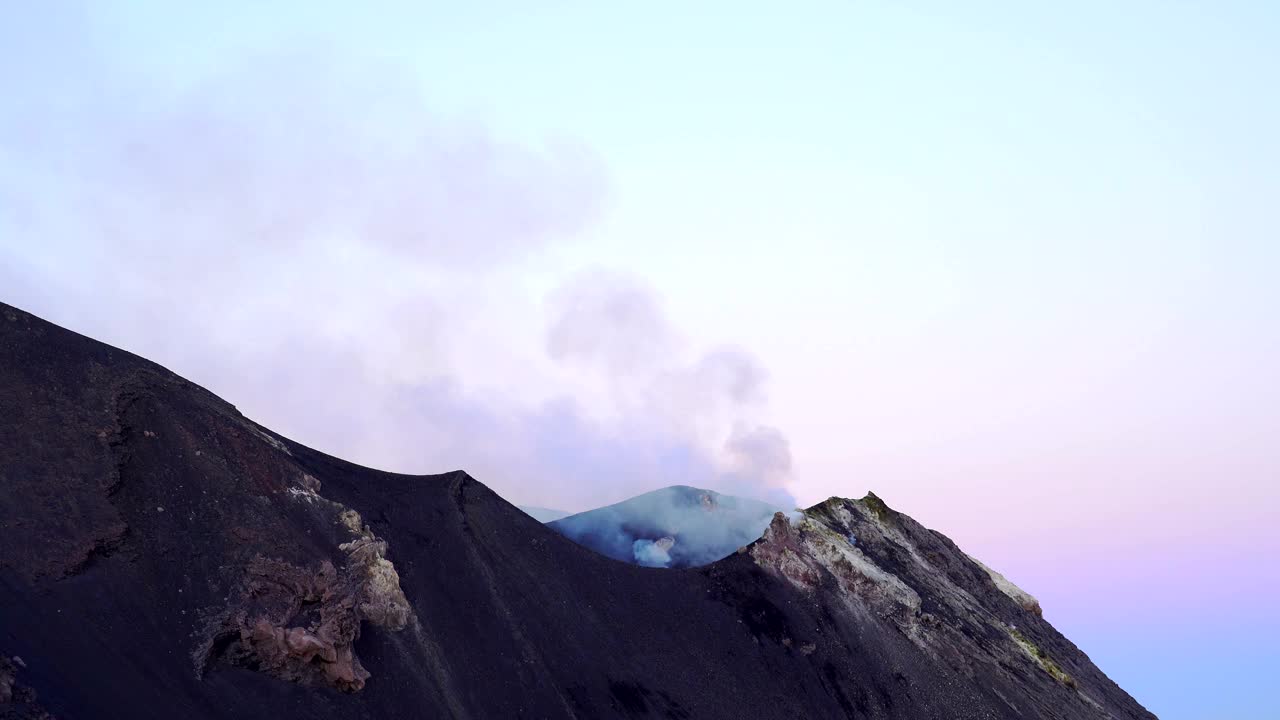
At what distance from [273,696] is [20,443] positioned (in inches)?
323

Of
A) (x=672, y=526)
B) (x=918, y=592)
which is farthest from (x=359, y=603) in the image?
(x=672, y=526)

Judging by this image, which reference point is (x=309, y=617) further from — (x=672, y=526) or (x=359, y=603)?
(x=672, y=526)

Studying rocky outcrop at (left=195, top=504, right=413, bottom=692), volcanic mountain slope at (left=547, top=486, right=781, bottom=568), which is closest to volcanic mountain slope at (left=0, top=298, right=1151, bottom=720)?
rocky outcrop at (left=195, top=504, right=413, bottom=692)

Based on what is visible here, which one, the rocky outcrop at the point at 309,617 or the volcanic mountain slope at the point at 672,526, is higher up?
the volcanic mountain slope at the point at 672,526

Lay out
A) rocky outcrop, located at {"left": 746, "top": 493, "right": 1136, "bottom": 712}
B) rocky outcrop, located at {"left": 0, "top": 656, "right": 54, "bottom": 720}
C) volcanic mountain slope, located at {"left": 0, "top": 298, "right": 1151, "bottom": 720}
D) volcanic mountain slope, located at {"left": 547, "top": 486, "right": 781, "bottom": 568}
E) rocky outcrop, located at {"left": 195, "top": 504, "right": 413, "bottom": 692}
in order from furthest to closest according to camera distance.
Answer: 1. volcanic mountain slope, located at {"left": 547, "top": 486, "right": 781, "bottom": 568}
2. rocky outcrop, located at {"left": 746, "top": 493, "right": 1136, "bottom": 712}
3. rocky outcrop, located at {"left": 195, "top": 504, "right": 413, "bottom": 692}
4. volcanic mountain slope, located at {"left": 0, "top": 298, "right": 1151, "bottom": 720}
5. rocky outcrop, located at {"left": 0, "top": 656, "right": 54, "bottom": 720}

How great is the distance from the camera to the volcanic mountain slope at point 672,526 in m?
51.5

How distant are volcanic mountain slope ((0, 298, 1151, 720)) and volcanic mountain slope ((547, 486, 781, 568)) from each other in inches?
360

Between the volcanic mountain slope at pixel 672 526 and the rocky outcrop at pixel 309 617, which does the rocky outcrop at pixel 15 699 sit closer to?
the rocky outcrop at pixel 309 617

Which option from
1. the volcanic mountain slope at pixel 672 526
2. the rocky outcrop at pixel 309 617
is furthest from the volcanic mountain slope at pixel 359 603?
the volcanic mountain slope at pixel 672 526

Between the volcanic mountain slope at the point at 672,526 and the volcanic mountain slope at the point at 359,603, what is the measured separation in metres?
9.14

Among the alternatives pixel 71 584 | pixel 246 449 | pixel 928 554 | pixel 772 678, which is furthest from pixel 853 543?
pixel 71 584

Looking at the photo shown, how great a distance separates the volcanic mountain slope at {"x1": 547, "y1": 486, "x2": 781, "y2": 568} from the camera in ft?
169

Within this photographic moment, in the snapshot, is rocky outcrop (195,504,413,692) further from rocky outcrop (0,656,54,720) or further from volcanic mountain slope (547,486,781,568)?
volcanic mountain slope (547,486,781,568)

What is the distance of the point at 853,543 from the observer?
44719 mm
